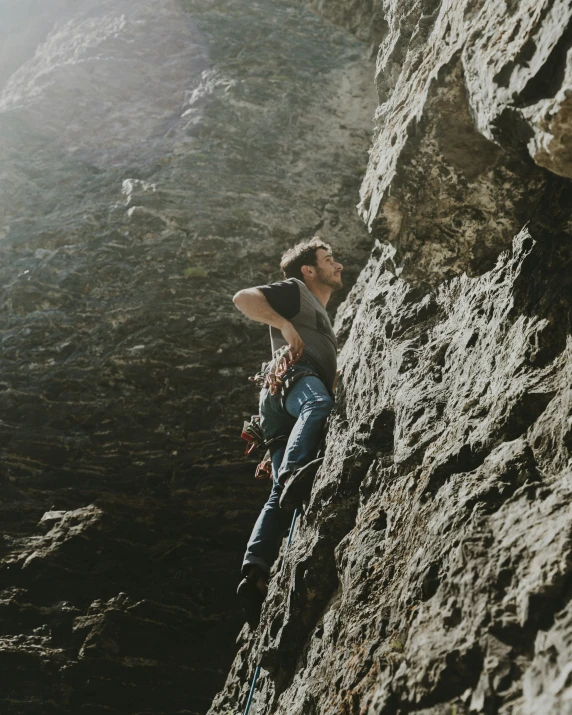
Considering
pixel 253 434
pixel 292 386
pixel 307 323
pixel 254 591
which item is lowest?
pixel 254 591

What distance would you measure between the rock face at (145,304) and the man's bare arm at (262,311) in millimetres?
2949

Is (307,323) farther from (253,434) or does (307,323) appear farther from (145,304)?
(145,304)

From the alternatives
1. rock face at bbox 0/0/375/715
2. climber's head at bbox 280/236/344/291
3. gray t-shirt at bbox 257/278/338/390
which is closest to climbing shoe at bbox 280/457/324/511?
gray t-shirt at bbox 257/278/338/390

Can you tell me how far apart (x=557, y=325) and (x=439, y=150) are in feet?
3.08

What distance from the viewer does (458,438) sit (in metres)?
3.11

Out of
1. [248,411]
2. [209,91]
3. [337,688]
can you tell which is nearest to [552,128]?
[337,688]

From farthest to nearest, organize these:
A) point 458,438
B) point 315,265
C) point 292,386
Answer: point 315,265 < point 292,386 < point 458,438

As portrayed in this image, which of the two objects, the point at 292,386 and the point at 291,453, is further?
the point at 292,386

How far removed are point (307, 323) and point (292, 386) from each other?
0.64 meters

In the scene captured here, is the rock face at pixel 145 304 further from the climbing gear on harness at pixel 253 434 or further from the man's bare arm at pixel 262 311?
the man's bare arm at pixel 262 311

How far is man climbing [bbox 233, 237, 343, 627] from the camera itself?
4.99 meters

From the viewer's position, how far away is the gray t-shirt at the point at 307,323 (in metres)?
5.70

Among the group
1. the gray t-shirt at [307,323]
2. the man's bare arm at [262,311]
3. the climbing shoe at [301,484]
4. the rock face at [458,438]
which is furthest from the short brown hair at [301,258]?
the climbing shoe at [301,484]

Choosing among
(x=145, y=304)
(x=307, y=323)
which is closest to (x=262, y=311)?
(x=307, y=323)
